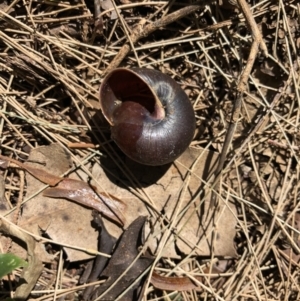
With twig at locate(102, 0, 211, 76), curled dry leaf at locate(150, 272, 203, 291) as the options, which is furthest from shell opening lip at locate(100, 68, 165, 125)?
curled dry leaf at locate(150, 272, 203, 291)

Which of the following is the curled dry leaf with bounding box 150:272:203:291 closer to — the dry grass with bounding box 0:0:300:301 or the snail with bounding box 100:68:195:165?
the dry grass with bounding box 0:0:300:301

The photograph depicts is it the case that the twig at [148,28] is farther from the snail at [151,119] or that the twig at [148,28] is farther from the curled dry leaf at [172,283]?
the curled dry leaf at [172,283]

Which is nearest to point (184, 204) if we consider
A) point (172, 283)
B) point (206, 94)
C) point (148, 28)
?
point (172, 283)

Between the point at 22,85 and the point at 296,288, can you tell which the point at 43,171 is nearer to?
the point at 22,85

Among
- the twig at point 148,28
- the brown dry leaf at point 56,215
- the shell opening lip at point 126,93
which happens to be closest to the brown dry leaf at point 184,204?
the brown dry leaf at point 56,215

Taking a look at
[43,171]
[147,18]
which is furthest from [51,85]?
[147,18]
